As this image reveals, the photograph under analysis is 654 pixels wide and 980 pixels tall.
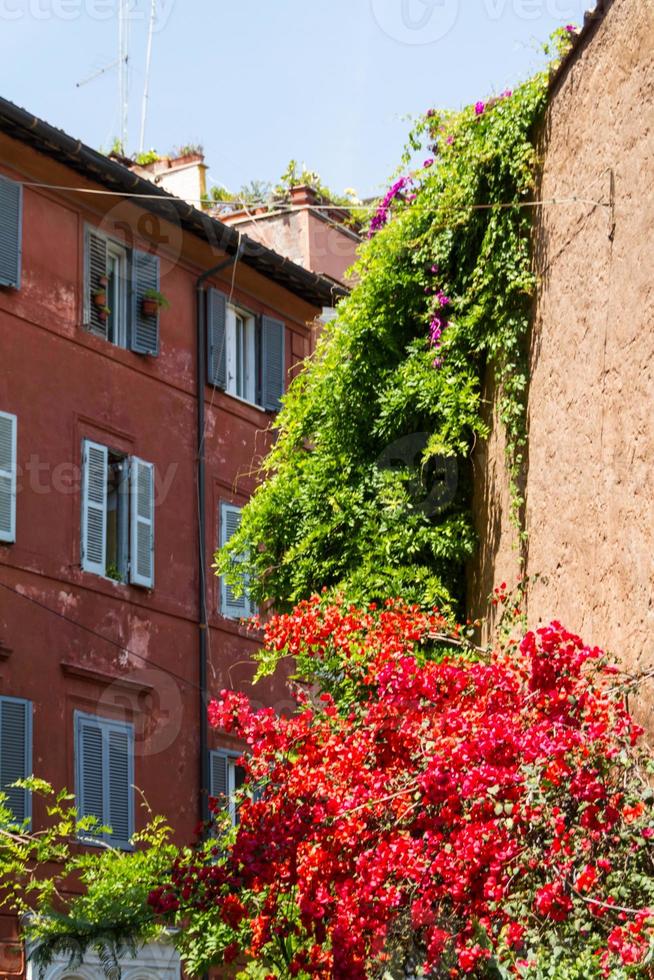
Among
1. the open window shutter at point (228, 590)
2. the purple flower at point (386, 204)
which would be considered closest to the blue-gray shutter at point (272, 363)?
the open window shutter at point (228, 590)

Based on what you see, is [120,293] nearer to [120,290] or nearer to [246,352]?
[120,290]

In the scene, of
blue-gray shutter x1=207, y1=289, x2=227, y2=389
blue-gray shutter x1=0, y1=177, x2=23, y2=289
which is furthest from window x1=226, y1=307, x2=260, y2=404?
blue-gray shutter x1=0, y1=177, x2=23, y2=289

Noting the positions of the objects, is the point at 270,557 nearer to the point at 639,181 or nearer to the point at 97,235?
the point at 639,181

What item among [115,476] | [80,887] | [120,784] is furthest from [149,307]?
[80,887]

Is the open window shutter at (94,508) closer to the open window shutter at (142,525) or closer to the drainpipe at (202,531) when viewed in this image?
the open window shutter at (142,525)

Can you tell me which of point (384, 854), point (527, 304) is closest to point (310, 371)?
point (527, 304)

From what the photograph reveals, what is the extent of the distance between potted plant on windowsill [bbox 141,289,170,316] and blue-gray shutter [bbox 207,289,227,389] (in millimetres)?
1108

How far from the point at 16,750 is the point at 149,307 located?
19.5 ft

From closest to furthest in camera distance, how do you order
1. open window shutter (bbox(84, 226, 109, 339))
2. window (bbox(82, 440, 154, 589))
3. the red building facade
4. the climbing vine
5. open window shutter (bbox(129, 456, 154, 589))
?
1. the climbing vine
2. the red building facade
3. window (bbox(82, 440, 154, 589))
4. open window shutter (bbox(129, 456, 154, 589))
5. open window shutter (bbox(84, 226, 109, 339))

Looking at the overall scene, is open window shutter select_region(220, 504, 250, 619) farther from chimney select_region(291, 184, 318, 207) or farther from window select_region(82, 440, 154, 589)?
chimney select_region(291, 184, 318, 207)

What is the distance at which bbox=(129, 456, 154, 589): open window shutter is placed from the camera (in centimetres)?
1934

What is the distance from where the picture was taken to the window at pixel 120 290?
1962cm

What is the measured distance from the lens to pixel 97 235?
1986cm

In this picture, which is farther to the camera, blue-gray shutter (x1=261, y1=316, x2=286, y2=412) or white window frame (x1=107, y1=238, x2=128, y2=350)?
blue-gray shutter (x1=261, y1=316, x2=286, y2=412)
